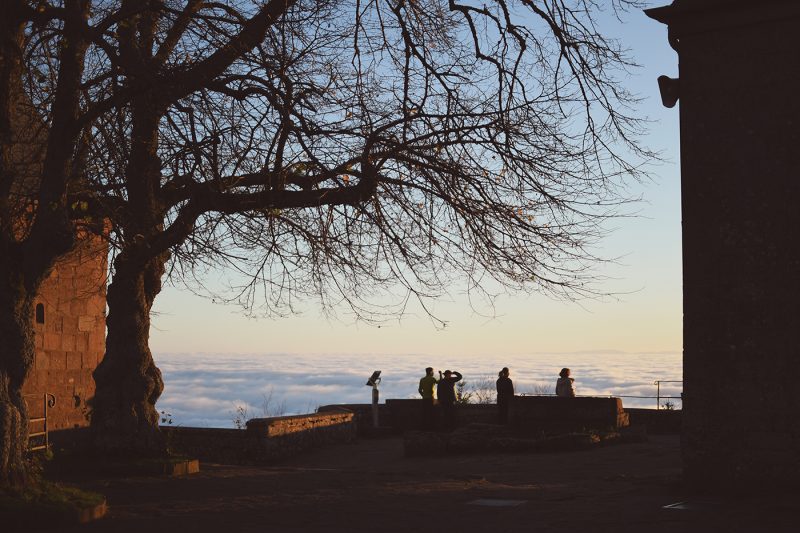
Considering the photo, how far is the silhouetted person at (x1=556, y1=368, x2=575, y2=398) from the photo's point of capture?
74.6 ft

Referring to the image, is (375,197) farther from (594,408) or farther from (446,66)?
(594,408)

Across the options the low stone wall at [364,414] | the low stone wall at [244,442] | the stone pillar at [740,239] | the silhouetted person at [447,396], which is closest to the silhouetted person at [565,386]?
the silhouetted person at [447,396]

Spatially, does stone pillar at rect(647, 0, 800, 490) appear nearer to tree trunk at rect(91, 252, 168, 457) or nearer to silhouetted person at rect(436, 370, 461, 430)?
tree trunk at rect(91, 252, 168, 457)

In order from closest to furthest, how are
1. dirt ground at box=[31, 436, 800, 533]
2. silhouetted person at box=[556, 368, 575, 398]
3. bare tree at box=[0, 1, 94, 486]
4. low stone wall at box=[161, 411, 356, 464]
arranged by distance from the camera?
dirt ground at box=[31, 436, 800, 533]
bare tree at box=[0, 1, 94, 486]
low stone wall at box=[161, 411, 356, 464]
silhouetted person at box=[556, 368, 575, 398]

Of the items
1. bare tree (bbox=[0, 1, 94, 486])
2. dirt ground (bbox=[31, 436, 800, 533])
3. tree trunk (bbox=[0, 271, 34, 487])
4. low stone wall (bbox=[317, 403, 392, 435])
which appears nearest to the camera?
dirt ground (bbox=[31, 436, 800, 533])

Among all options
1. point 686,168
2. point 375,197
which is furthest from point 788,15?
point 375,197

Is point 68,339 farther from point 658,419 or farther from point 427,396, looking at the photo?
point 658,419

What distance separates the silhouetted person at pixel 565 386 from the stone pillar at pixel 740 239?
11785mm

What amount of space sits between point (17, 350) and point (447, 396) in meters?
13.8

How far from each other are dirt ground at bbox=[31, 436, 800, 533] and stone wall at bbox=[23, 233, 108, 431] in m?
5.29

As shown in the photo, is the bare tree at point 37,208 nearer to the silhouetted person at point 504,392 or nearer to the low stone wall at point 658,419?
the silhouetted person at point 504,392

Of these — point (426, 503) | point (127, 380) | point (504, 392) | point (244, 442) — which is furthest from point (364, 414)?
point (426, 503)

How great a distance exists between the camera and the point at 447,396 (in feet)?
76.2

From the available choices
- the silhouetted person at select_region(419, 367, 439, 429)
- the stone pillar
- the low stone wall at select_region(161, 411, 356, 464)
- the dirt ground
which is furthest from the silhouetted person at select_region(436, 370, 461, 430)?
the stone pillar
